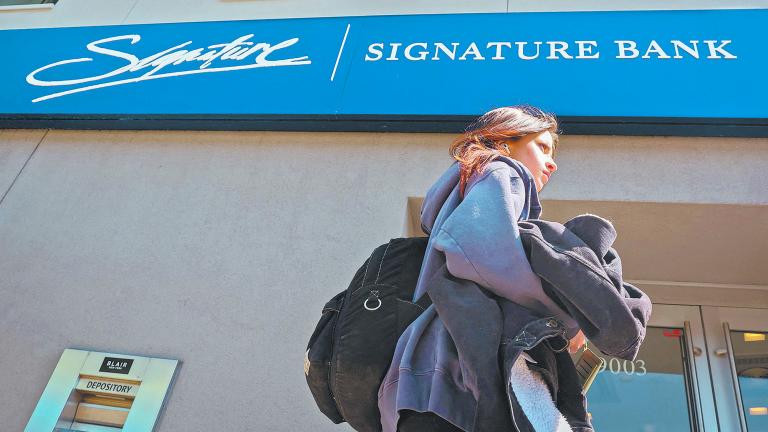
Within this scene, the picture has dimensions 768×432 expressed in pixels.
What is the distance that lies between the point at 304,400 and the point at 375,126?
158 cm

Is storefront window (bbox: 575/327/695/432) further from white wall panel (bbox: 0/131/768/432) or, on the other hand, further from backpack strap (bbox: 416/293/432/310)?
backpack strap (bbox: 416/293/432/310)

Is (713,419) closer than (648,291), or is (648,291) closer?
(713,419)

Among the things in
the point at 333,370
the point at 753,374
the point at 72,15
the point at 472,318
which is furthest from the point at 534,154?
the point at 72,15

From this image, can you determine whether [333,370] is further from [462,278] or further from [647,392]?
[647,392]

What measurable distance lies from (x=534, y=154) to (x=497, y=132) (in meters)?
0.13

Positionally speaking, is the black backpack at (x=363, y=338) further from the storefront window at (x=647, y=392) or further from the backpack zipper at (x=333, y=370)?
the storefront window at (x=647, y=392)

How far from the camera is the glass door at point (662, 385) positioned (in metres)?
3.65

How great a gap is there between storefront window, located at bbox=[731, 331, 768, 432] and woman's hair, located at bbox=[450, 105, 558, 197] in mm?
2531

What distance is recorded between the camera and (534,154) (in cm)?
192

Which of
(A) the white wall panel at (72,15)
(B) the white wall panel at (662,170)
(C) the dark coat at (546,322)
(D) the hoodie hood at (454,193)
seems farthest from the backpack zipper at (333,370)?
(A) the white wall panel at (72,15)

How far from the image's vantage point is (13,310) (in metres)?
3.62

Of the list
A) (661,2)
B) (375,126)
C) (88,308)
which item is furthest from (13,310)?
(661,2)

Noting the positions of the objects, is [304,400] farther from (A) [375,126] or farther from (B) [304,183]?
(A) [375,126]

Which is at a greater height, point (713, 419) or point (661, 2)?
point (661, 2)
